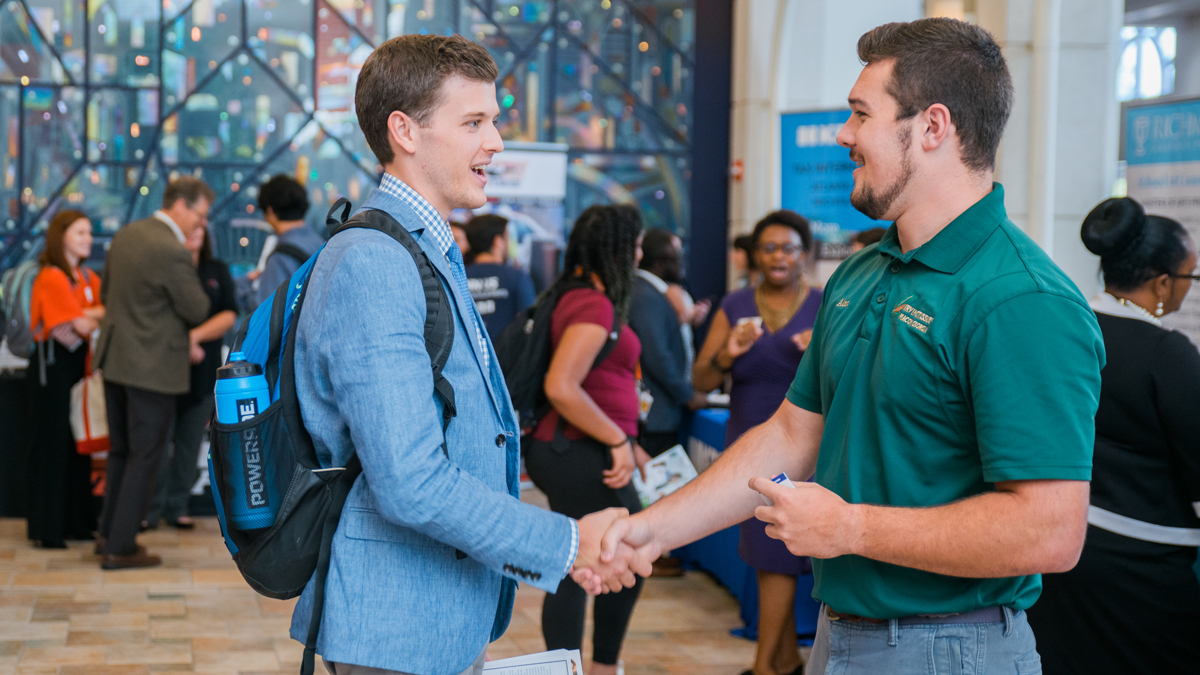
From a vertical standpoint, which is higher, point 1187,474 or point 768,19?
point 768,19

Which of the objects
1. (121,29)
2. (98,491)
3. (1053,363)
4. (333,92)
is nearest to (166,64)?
(121,29)

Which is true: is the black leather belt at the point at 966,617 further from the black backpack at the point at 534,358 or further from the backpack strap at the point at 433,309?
the black backpack at the point at 534,358

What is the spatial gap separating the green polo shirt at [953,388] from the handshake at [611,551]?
0.32 meters

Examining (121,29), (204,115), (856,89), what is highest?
(121,29)

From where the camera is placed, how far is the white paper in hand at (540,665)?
1.94 m

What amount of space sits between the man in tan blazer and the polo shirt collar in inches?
169

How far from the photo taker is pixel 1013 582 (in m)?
1.42

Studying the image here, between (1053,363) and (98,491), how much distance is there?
5528 millimetres

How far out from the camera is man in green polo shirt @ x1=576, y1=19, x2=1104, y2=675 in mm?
1288

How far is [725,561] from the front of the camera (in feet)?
15.2

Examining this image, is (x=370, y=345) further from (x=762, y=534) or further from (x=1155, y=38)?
(x=1155, y=38)

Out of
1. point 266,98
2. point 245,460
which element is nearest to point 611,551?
point 245,460

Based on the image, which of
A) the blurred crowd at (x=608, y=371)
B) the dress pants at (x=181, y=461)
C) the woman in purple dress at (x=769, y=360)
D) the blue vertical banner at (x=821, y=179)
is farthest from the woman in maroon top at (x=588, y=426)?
the dress pants at (x=181, y=461)

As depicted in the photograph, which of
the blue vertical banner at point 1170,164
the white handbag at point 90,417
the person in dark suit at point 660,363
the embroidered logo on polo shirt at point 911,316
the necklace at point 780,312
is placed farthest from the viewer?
the white handbag at point 90,417
